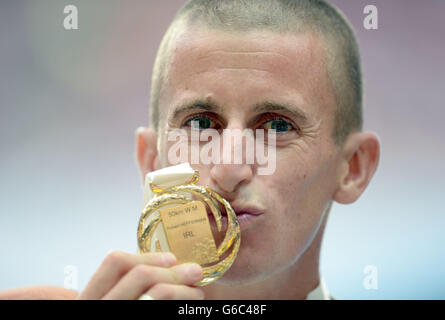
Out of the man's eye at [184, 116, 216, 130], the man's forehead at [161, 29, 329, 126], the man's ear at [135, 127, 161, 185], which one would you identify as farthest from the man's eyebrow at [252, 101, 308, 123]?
the man's ear at [135, 127, 161, 185]

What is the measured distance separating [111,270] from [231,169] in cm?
69

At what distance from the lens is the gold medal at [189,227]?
82.0 inches

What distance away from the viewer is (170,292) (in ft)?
5.97

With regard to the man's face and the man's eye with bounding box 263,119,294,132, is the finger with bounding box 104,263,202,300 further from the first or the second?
the man's eye with bounding box 263,119,294,132

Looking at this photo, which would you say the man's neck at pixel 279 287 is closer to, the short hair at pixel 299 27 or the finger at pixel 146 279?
the short hair at pixel 299 27

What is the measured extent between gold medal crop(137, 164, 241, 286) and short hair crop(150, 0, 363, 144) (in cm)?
83

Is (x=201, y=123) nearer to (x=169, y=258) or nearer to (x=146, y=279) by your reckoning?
(x=169, y=258)

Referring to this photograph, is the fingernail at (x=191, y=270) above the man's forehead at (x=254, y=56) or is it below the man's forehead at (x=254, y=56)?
below

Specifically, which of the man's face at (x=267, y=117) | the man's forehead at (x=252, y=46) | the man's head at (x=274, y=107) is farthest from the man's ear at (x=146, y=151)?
the man's forehead at (x=252, y=46)

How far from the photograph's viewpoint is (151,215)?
218 cm

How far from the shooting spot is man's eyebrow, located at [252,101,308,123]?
249 centimetres
